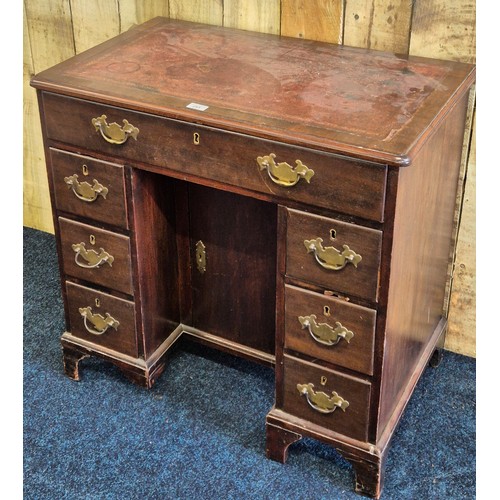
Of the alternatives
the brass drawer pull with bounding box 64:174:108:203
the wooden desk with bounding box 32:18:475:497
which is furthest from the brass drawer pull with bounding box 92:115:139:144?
the brass drawer pull with bounding box 64:174:108:203

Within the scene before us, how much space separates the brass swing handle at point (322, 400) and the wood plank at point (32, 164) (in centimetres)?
140

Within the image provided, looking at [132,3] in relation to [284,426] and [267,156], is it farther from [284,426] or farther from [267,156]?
[284,426]

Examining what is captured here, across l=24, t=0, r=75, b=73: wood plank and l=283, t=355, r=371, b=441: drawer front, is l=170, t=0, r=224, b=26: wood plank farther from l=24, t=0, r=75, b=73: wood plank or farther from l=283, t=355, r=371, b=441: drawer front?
l=283, t=355, r=371, b=441: drawer front

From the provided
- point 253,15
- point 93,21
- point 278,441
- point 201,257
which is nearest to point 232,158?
point 201,257

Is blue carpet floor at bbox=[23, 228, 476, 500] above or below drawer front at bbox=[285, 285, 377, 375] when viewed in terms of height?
below

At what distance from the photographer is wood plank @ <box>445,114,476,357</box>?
2.23 metres

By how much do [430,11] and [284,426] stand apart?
1.08 metres

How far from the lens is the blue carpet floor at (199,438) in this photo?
6.62 ft

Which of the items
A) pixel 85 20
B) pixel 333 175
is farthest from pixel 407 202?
pixel 85 20

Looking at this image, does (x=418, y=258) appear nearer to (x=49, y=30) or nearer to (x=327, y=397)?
(x=327, y=397)

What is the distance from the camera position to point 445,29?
2.04m

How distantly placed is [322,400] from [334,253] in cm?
40

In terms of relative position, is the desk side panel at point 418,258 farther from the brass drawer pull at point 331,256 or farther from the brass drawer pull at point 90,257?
the brass drawer pull at point 90,257

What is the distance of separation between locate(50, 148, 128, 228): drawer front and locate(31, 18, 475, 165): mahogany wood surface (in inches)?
7.2
